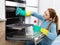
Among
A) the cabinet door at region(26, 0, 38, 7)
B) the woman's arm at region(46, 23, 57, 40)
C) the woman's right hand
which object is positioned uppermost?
the cabinet door at region(26, 0, 38, 7)

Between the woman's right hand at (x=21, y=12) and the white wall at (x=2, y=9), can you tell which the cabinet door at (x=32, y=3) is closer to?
the woman's right hand at (x=21, y=12)

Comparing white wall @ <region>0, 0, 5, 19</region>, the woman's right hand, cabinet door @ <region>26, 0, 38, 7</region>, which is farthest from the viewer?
cabinet door @ <region>26, 0, 38, 7</region>

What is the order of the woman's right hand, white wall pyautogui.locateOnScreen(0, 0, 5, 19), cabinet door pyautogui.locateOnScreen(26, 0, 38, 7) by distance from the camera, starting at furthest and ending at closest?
1. cabinet door pyautogui.locateOnScreen(26, 0, 38, 7)
2. the woman's right hand
3. white wall pyautogui.locateOnScreen(0, 0, 5, 19)

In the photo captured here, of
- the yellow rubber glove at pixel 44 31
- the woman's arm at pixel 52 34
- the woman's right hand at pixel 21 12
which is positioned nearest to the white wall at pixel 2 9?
the woman's right hand at pixel 21 12

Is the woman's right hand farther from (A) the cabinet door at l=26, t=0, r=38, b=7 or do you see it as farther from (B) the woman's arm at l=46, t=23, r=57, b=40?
(B) the woman's arm at l=46, t=23, r=57, b=40

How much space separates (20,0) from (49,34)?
56cm

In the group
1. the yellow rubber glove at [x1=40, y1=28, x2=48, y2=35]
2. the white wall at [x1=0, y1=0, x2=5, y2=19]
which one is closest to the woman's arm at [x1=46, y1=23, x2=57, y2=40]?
the yellow rubber glove at [x1=40, y1=28, x2=48, y2=35]

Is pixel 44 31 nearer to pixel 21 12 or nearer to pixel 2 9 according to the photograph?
pixel 21 12

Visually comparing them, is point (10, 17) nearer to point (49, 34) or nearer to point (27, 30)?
point (27, 30)

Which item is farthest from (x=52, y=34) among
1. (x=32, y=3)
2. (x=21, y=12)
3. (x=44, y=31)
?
(x=32, y=3)

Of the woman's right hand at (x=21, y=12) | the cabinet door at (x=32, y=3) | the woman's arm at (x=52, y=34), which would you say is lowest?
the woman's arm at (x=52, y=34)

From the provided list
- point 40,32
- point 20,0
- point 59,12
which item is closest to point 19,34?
point 40,32

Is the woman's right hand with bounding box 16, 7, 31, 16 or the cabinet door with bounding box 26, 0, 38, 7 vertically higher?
the cabinet door with bounding box 26, 0, 38, 7

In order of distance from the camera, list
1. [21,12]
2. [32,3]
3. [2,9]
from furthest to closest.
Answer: [32,3]
[21,12]
[2,9]
